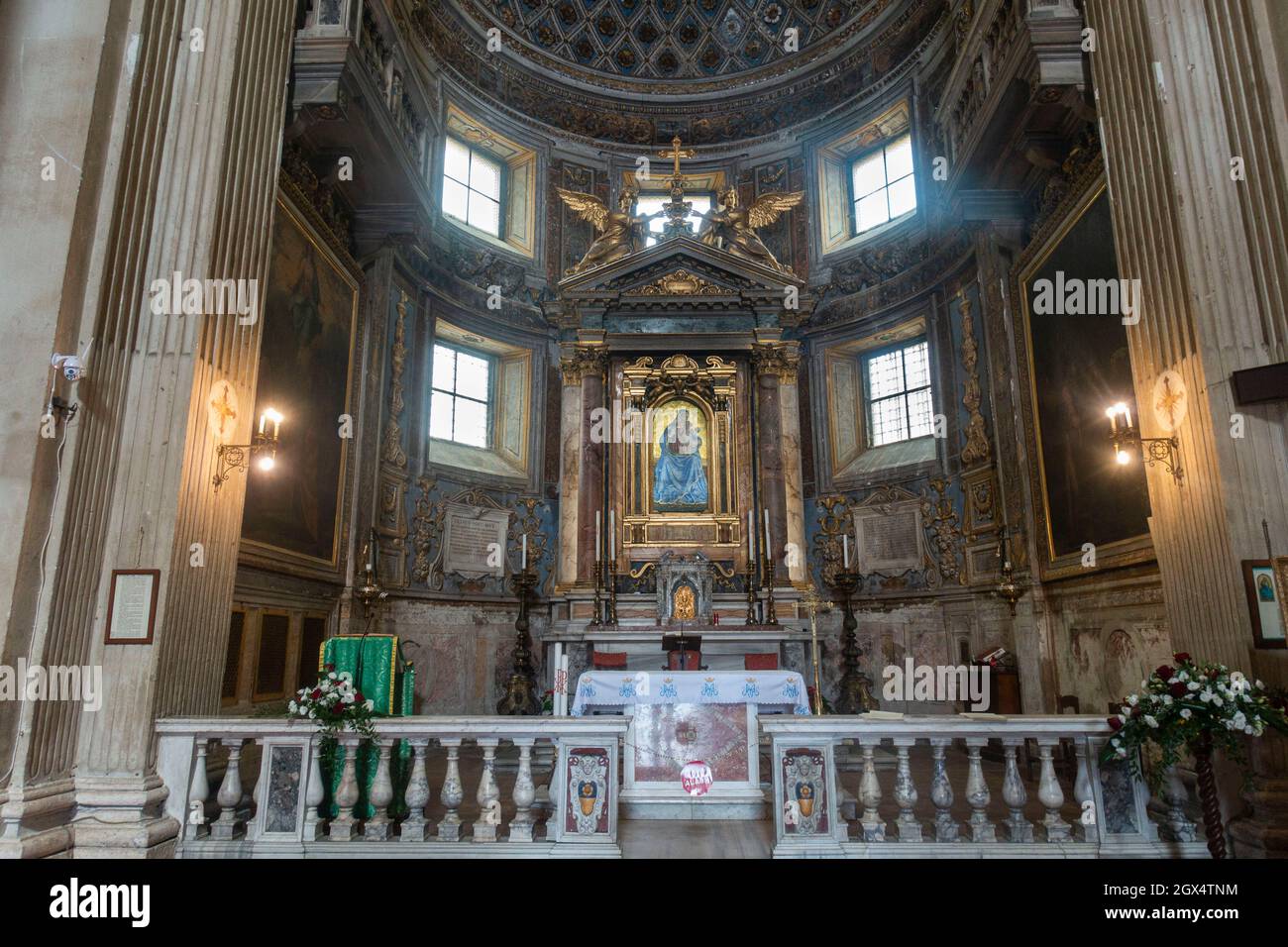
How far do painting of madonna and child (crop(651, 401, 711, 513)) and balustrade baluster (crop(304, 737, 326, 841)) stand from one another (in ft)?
23.3

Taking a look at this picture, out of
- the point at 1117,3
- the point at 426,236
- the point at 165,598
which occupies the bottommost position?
the point at 165,598

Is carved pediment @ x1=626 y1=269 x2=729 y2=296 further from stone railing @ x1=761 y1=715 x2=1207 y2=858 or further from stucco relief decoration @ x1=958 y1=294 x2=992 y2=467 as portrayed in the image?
stone railing @ x1=761 y1=715 x2=1207 y2=858

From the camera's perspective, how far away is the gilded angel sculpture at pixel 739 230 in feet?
41.1

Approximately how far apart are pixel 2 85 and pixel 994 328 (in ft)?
31.4

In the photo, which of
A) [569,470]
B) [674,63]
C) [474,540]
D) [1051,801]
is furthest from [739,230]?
[1051,801]

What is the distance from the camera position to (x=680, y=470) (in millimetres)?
11828

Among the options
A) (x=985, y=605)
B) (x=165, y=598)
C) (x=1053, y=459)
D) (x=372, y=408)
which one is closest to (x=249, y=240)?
(x=165, y=598)

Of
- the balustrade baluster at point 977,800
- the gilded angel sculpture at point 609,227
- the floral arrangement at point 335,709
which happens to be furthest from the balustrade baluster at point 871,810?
the gilded angel sculpture at point 609,227

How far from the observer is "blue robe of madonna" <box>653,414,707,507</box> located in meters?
11.7

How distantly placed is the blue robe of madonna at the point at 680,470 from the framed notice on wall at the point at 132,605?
7346 millimetres

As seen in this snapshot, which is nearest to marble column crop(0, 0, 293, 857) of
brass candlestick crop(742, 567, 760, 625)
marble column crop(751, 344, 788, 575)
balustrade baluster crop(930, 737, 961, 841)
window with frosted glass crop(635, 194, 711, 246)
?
balustrade baluster crop(930, 737, 961, 841)

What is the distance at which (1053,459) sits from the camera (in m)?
8.75

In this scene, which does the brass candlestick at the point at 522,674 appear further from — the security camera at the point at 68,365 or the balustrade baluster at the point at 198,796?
the security camera at the point at 68,365
